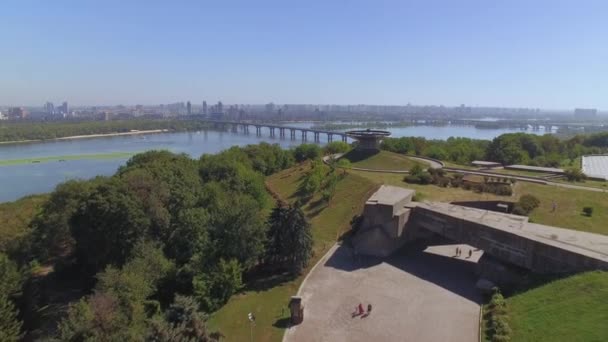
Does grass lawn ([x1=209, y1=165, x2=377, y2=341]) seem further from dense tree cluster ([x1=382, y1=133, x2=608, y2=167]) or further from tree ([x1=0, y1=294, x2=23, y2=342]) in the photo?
dense tree cluster ([x1=382, y1=133, x2=608, y2=167])

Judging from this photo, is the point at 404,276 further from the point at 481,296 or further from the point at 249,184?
the point at 249,184

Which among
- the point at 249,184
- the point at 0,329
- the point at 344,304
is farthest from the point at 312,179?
the point at 0,329

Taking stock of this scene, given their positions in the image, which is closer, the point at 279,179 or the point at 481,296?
the point at 481,296

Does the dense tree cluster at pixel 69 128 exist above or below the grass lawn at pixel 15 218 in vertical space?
above

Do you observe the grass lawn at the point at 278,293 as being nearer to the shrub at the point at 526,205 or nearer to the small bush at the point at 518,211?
the small bush at the point at 518,211

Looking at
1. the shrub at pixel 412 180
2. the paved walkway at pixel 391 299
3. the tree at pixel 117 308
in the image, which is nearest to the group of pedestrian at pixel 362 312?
the paved walkway at pixel 391 299

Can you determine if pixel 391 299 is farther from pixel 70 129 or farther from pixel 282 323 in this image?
pixel 70 129

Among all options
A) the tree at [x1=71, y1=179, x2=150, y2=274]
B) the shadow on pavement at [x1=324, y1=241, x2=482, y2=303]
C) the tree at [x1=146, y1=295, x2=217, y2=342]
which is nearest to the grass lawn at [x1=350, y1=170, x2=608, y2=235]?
the shadow on pavement at [x1=324, y1=241, x2=482, y2=303]
